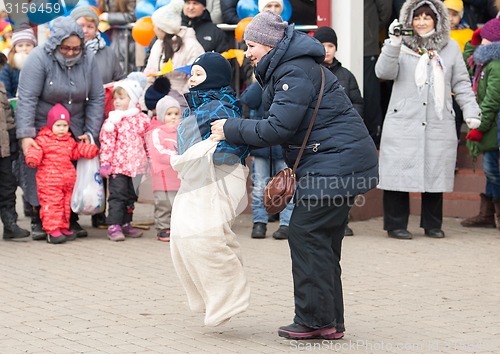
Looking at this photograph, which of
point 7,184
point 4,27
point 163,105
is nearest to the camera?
point 163,105

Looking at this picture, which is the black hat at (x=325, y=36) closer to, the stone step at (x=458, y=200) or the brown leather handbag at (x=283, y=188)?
the stone step at (x=458, y=200)

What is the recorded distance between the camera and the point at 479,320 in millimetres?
6871

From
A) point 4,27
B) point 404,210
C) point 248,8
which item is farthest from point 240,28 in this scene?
point 4,27

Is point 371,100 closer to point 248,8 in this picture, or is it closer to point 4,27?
point 248,8

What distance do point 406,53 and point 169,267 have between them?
10.1 feet

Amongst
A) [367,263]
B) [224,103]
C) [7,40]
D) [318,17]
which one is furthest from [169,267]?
[7,40]

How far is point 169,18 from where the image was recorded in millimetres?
10977

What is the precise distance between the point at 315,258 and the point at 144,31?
650cm

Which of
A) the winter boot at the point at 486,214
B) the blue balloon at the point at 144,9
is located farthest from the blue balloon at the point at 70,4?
the winter boot at the point at 486,214

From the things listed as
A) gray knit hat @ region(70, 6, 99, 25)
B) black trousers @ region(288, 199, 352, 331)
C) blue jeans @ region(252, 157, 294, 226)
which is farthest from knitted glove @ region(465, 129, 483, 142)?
black trousers @ region(288, 199, 352, 331)

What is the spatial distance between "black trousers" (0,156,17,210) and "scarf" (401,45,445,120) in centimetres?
389

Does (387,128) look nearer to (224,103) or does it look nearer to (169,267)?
(169,267)

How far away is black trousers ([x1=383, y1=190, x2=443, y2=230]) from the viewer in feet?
33.6

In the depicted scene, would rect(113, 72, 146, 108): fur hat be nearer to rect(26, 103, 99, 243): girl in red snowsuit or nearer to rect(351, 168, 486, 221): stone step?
rect(26, 103, 99, 243): girl in red snowsuit
